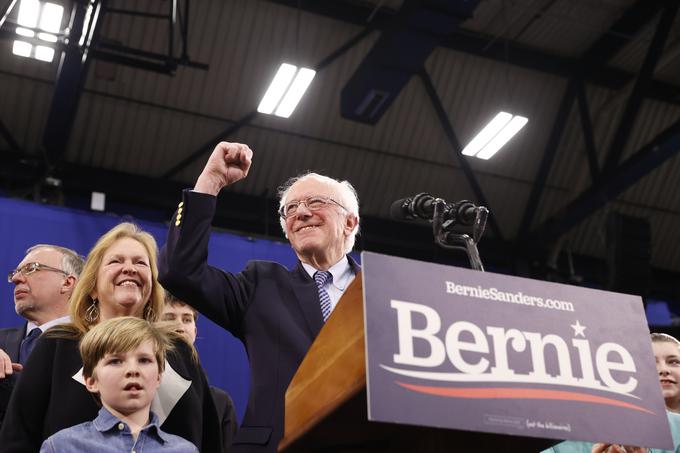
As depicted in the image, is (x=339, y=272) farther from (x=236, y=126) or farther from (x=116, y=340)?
(x=236, y=126)

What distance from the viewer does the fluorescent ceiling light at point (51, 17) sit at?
269 inches

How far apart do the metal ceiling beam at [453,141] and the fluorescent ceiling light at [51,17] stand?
11.5 ft

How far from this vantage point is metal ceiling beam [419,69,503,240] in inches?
342

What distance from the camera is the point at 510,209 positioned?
9.80 metres

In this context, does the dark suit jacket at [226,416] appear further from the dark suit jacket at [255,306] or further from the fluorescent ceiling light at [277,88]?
the fluorescent ceiling light at [277,88]

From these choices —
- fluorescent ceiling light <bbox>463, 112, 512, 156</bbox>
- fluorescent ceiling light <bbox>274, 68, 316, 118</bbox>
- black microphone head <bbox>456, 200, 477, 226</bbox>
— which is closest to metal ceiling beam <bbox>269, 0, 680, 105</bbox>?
fluorescent ceiling light <bbox>463, 112, 512, 156</bbox>

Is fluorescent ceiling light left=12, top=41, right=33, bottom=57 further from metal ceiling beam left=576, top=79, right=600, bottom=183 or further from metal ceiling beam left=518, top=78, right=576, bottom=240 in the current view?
metal ceiling beam left=576, top=79, right=600, bottom=183

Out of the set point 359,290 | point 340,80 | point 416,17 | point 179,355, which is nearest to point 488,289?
point 359,290

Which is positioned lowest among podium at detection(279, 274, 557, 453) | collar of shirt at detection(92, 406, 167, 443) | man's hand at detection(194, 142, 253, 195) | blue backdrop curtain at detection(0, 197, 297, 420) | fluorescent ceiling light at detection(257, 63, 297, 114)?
podium at detection(279, 274, 557, 453)

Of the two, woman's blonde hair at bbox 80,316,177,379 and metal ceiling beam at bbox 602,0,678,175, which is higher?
metal ceiling beam at bbox 602,0,678,175

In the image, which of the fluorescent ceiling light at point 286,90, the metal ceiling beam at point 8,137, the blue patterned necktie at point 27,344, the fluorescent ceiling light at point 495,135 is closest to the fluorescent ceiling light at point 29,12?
the metal ceiling beam at point 8,137

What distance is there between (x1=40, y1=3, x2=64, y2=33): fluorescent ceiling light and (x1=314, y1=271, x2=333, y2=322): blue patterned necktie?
5436 millimetres

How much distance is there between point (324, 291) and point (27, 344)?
1.37m

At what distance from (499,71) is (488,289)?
778 cm
